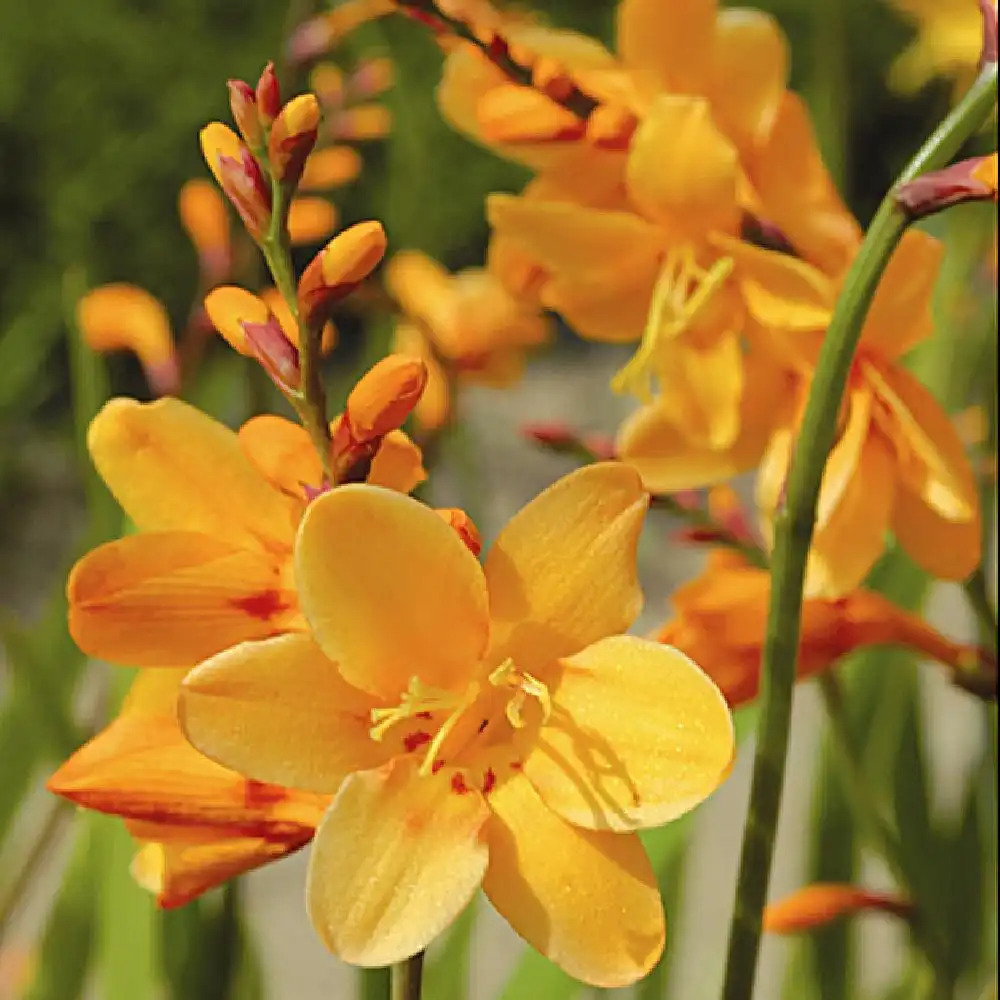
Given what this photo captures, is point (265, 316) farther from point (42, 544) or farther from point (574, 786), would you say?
point (42, 544)

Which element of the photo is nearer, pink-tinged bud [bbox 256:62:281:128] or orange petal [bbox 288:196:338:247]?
pink-tinged bud [bbox 256:62:281:128]

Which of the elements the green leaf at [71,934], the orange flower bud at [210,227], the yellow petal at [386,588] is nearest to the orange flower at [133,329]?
the orange flower bud at [210,227]

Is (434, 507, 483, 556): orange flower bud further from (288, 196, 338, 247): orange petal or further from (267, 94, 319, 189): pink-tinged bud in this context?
(288, 196, 338, 247): orange petal

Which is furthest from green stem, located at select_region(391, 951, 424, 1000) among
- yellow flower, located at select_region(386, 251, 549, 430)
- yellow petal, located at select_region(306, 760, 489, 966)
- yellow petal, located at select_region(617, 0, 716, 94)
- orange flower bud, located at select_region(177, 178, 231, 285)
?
orange flower bud, located at select_region(177, 178, 231, 285)

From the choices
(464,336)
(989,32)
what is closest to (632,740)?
(989,32)

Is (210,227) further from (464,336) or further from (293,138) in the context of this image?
(293,138)

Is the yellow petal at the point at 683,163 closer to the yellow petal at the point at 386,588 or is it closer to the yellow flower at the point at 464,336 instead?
the yellow petal at the point at 386,588
